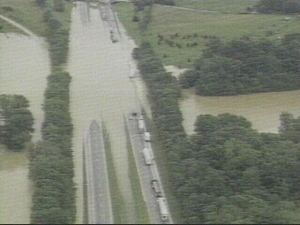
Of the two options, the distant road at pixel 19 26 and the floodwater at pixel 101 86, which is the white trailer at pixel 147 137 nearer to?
the floodwater at pixel 101 86

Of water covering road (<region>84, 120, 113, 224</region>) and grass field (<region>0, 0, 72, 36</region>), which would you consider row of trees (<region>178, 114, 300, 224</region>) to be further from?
grass field (<region>0, 0, 72, 36</region>)

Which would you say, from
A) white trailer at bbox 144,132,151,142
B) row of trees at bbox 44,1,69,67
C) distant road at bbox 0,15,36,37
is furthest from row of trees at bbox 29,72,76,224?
distant road at bbox 0,15,36,37

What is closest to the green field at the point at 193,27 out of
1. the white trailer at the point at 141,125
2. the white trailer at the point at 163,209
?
the white trailer at the point at 141,125

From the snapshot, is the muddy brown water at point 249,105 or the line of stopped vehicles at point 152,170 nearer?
the line of stopped vehicles at point 152,170

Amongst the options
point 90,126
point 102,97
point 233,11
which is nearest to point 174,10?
point 233,11

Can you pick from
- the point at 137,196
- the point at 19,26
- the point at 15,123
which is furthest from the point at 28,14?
the point at 137,196

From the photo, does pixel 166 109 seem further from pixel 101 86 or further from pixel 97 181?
pixel 97 181
